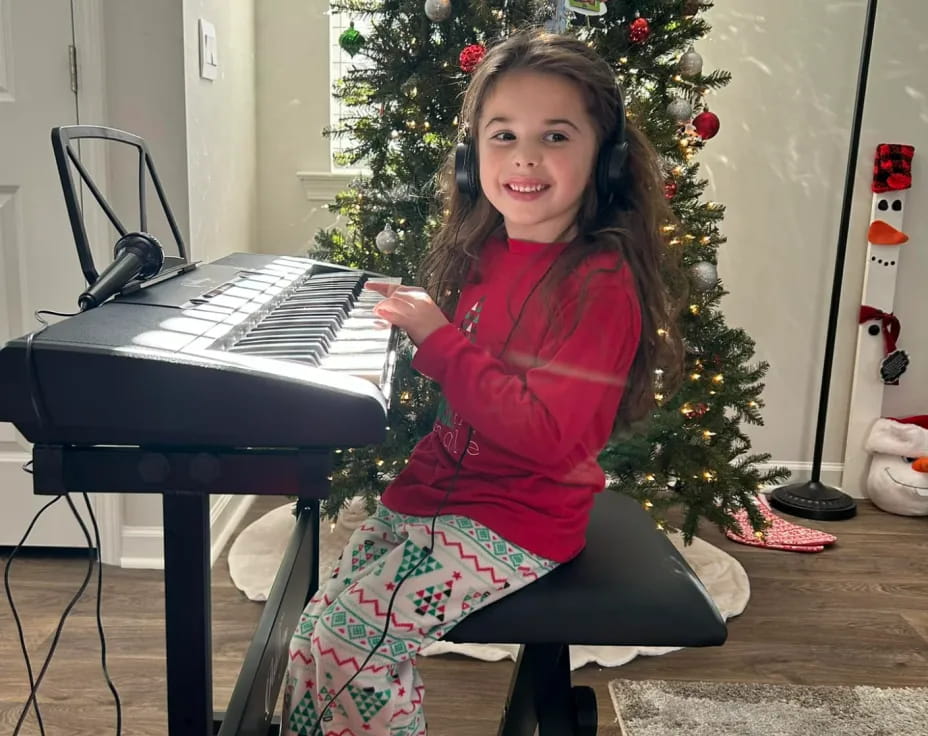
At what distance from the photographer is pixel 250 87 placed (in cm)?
276

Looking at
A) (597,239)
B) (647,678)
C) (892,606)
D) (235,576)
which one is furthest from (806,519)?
(597,239)

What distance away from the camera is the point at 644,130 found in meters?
1.92

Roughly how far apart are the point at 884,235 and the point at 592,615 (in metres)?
2.13

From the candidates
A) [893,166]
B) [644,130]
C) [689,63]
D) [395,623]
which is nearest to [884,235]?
[893,166]

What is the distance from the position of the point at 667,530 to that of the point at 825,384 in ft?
2.46

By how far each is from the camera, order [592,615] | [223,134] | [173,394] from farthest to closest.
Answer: [223,134] < [592,615] < [173,394]

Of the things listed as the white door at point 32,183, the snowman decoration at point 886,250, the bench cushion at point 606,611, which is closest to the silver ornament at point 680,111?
the snowman decoration at point 886,250

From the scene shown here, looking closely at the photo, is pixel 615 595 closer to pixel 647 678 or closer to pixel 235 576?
pixel 647 678

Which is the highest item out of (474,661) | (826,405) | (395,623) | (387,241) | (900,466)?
(387,241)

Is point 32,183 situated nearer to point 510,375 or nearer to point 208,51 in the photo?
point 208,51

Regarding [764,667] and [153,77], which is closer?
[764,667]

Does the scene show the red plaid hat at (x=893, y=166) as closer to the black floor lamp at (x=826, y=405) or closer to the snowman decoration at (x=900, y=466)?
the black floor lamp at (x=826, y=405)

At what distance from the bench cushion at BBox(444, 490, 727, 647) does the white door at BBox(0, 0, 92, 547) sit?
4.89ft

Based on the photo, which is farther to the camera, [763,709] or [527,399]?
[763,709]
